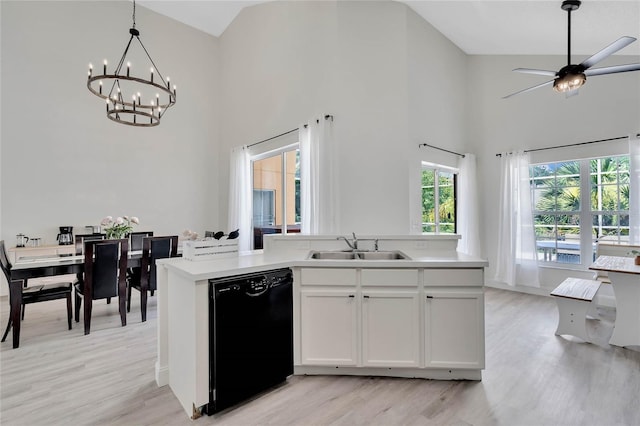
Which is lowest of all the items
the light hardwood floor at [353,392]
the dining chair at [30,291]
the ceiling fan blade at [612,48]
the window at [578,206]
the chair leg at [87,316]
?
the light hardwood floor at [353,392]

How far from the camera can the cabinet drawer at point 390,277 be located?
225cm

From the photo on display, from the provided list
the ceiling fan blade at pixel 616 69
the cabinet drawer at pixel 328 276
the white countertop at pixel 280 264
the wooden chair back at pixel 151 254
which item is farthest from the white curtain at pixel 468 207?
the wooden chair back at pixel 151 254

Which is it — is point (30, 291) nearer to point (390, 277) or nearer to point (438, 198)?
point (390, 277)

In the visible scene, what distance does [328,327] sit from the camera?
229 centimetres

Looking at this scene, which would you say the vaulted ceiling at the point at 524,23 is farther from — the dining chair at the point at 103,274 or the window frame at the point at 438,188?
the dining chair at the point at 103,274

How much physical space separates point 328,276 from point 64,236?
15.2ft

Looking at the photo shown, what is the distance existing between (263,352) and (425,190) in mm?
3679

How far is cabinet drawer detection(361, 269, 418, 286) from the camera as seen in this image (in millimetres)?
2248

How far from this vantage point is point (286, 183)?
509 cm

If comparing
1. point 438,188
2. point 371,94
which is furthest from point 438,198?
point 371,94

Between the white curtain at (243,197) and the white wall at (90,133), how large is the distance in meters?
1.03

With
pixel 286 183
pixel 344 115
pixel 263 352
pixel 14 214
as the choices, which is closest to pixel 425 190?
pixel 344 115

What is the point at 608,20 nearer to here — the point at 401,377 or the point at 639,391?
the point at 639,391

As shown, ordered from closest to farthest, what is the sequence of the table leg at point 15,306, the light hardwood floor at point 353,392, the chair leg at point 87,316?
1. the light hardwood floor at point 353,392
2. the table leg at point 15,306
3. the chair leg at point 87,316
